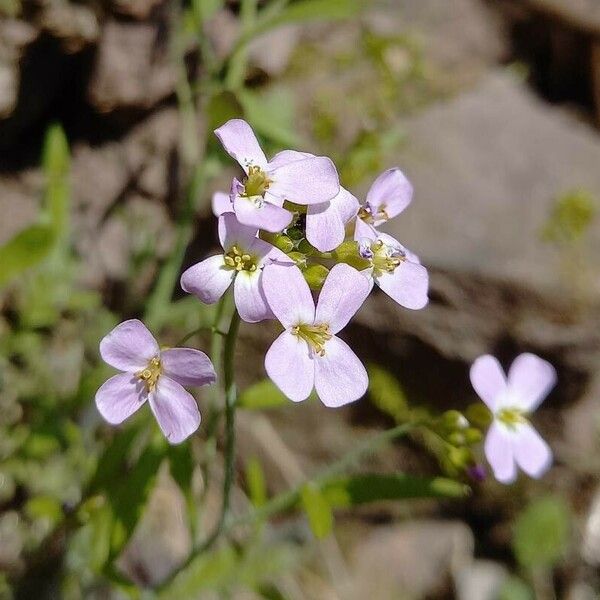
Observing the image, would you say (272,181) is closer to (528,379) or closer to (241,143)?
(241,143)

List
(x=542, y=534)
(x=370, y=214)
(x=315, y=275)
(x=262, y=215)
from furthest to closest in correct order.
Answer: (x=542, y=534), (x=370, y=214), (x=315, y=275), (x=262, y=215)

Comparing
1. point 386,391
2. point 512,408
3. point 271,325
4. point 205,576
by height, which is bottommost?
point 386,391

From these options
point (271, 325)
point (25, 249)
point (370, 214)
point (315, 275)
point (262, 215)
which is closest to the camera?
point (262, 215)

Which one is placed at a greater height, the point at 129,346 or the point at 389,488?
the point at 129,346

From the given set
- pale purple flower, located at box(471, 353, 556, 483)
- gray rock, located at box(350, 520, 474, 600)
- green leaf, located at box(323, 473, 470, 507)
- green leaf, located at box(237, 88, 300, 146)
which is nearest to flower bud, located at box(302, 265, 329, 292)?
pale purple flower, located at box(471, 353, 556, 483)

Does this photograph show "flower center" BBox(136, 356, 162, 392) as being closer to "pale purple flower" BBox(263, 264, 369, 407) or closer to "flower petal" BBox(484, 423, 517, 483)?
"pale purple flower" BBox(263, 264, 369, 407)

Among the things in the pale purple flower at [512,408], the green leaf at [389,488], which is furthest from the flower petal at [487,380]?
the green leaf at [389,488]

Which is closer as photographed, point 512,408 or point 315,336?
point 315,336

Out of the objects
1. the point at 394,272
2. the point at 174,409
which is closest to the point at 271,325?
the point at 394,272
